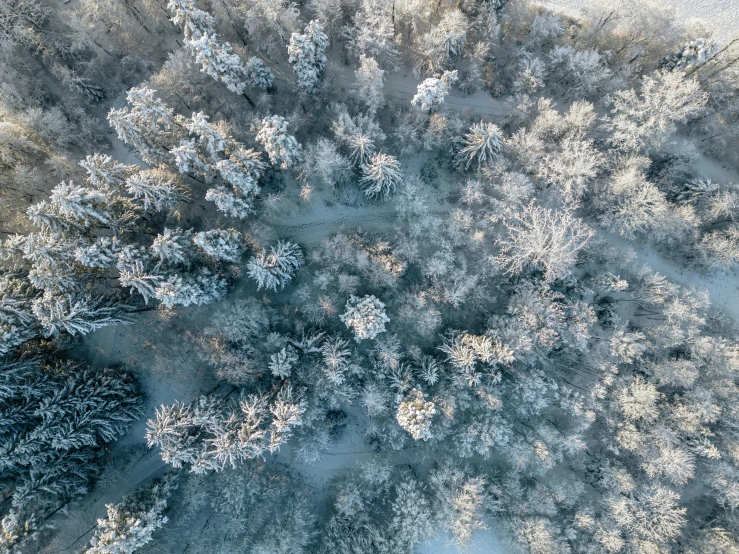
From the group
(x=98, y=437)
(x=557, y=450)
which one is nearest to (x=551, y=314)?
(x=557, y=450)

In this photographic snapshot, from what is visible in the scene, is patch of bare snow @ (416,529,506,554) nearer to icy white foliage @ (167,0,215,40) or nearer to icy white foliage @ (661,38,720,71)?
icy white foliage @ (661,38,720,71)

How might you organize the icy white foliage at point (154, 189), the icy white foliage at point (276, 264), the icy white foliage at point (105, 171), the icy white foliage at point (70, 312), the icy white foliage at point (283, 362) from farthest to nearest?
the icy white foliage at point (283, 362)
the icy white foliage at point (276, 264)
the icy white foliage at point (154, 189)
the icy white foliage at point (105, 171)
the icy white foliage at point (70, 312)

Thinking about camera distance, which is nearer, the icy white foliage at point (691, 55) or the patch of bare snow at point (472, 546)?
the icy white foliage at point (691, 55)

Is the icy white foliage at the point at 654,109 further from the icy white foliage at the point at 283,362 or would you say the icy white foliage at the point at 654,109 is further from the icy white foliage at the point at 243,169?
the icy white foliage at the point at 283,362

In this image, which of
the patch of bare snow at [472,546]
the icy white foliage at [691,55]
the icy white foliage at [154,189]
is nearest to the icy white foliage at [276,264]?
the icy white foliage at [154,189]

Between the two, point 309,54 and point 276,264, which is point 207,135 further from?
point 276,264

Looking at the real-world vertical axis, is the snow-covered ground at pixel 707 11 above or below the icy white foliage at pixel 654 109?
above

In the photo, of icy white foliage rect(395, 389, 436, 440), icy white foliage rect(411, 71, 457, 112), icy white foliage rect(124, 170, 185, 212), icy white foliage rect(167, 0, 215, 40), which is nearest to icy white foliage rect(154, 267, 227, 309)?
icy white foliage rect(124, 170, 185, 212)

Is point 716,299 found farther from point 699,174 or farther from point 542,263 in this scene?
point 542,263
